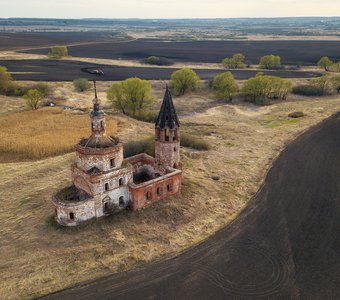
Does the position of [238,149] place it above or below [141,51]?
below

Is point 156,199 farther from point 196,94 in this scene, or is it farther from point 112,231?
point 196,94

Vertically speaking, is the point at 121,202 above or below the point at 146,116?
below

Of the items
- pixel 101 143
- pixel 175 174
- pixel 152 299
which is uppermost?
pixel 101 143

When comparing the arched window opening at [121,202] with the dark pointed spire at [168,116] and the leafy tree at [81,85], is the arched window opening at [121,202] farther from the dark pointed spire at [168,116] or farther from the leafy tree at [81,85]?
the leafy tree at [81,85]

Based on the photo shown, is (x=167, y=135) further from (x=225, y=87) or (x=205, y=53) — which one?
(x=205, y=53)

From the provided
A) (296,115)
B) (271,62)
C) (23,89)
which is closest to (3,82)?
(23,89)

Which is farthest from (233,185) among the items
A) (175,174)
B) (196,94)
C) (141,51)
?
(141,51)

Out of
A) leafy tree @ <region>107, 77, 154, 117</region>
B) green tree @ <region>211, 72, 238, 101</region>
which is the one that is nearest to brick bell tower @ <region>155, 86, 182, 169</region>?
leafy tree @ <region>107, 77, 154, 117</region>
